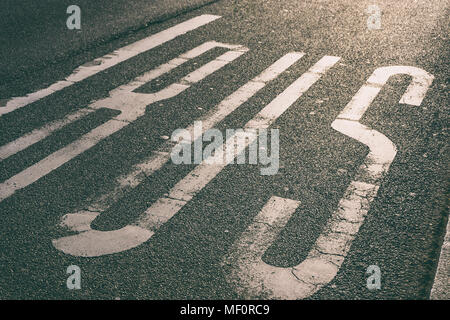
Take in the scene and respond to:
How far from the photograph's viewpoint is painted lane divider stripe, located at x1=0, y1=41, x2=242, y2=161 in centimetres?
550

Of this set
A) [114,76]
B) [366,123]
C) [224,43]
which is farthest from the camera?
[224,43]

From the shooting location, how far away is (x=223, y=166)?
5219 millimetres

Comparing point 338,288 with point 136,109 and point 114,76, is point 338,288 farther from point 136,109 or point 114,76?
point 114,76

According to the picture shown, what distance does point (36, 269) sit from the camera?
12.8 ft

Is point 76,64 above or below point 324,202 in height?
above

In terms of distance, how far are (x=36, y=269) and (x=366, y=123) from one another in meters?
3.71

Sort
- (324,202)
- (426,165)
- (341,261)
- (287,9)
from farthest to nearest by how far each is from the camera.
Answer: (287,9) → (426,165) → (324,202) → (341,261)

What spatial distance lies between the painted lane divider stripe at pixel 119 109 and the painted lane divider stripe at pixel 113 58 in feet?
2.05

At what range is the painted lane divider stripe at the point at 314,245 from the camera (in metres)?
3.80

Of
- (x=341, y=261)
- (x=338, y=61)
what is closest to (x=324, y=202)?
(x=341, y=261)
